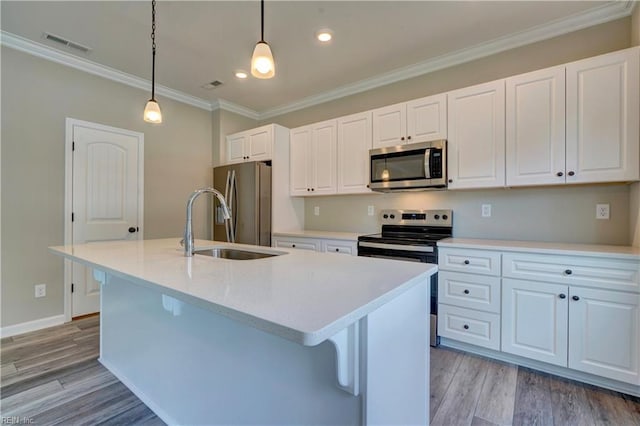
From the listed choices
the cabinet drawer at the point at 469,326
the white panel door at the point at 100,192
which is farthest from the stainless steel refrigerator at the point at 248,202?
the cabinet drawer at the point at 469,326

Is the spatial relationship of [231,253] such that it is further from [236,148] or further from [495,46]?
[495,46]

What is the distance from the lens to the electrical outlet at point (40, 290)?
2.88 m

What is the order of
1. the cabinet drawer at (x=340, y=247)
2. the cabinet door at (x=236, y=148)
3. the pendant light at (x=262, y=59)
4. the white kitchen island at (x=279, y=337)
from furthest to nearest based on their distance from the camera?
the cabinet door at (x=236, y=148), the cabinet drawer at (x=340, y=247), the pendant light at (x=262, y=59), the white kitchen island at (x=279, y=337)

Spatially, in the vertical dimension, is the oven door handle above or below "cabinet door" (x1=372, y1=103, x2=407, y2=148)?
below

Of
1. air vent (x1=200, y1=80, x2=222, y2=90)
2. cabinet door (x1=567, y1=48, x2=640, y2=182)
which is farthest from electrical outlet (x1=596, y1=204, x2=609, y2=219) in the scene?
air vent (x1=200, y1=80, x2=222, y2=90)

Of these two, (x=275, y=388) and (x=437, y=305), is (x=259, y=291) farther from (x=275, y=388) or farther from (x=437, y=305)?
(x=437, y=305)

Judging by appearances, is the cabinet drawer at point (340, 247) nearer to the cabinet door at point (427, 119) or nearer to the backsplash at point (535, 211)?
the backsplash at point (535, 211)

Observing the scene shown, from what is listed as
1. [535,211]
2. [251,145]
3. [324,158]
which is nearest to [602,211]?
[535,211]

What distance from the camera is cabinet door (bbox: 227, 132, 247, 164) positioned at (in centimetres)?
408

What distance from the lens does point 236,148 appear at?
417cm

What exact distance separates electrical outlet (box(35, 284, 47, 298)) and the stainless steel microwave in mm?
3355

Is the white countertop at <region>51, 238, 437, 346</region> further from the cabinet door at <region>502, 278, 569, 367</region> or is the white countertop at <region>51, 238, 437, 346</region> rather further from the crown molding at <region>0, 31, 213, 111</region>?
the crown molding at <region>0, 31, 213, 111</region>

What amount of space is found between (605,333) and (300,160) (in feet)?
10.3

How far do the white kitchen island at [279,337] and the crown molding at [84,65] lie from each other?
7.61 feet
